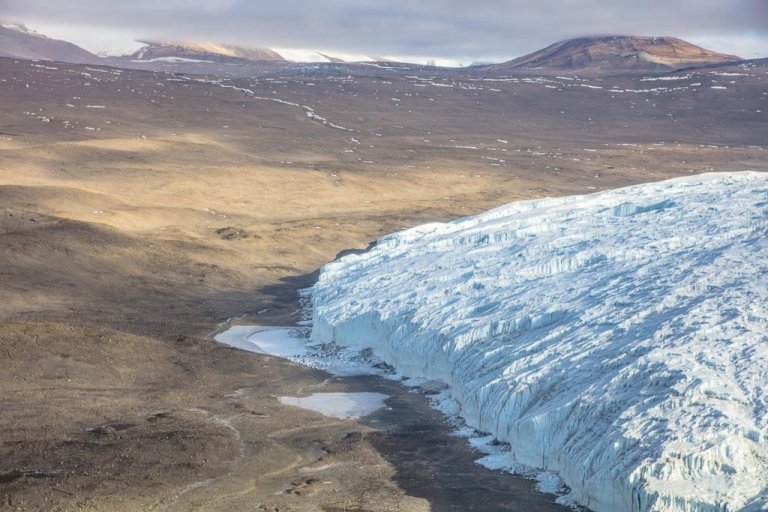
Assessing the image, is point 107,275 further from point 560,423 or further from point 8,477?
point 560,423

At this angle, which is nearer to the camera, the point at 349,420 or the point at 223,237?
the point at 349,420

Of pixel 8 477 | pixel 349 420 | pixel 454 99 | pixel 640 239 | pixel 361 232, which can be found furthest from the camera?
pixel 454 99

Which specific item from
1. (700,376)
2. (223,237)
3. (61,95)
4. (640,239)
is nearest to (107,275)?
(223,237)

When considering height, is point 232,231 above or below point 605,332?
below

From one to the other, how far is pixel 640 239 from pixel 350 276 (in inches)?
375

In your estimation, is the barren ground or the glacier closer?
the glacier

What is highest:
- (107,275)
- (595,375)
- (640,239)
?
(640,239)

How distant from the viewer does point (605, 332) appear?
1791 centimetres

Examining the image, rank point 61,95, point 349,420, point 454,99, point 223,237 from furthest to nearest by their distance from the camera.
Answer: point 454,99, point 61,95, point 223,237, point 349,420

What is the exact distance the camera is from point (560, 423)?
15375mm

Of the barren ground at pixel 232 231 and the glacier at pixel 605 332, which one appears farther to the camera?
the barren ground at pixel 232 231

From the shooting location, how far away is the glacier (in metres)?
13.2

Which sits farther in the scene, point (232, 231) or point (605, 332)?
point (232, 231)

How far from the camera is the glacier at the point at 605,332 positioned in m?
13.2
